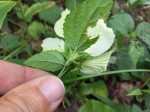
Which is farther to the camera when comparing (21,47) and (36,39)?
(36,39)

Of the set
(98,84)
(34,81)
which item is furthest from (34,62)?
(98,84)

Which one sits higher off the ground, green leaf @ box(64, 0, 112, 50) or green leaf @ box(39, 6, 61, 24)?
green leaf @ box(64, 0, 112, 50)

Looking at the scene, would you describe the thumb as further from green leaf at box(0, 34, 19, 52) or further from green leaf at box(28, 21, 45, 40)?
green leaf at box(28, 21, 45, 40)

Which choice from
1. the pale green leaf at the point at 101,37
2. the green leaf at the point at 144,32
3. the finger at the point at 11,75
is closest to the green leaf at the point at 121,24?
the green leaf at the point at 144,32

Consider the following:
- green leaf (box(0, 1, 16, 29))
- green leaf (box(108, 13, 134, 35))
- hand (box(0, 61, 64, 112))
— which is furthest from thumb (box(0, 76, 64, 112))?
green leaf (box(108, 13, 134, 35))

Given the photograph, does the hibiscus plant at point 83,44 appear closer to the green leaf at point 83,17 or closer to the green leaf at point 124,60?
the green leaf at point 83,17

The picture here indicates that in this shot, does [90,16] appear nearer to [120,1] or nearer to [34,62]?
[34,62]

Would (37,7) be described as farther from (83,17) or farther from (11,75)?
(83,17)
